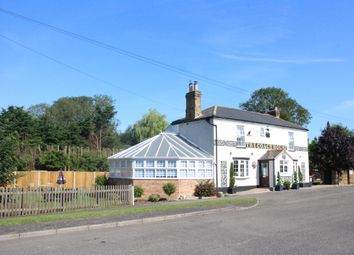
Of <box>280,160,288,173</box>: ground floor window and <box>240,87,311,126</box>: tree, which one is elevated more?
<box>240,87,311,126</box>: tree

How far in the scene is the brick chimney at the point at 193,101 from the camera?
113 ft

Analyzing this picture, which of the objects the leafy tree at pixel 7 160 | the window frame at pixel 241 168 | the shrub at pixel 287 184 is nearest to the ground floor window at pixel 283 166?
the shrub at pixel 287 184

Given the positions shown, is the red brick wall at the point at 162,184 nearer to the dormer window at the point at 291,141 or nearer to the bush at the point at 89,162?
the bush at the point at 89,162

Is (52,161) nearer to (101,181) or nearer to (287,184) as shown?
(101,181)

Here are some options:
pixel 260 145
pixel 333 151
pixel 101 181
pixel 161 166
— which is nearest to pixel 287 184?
pixel 260 145

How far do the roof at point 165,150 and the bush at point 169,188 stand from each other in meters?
2.04

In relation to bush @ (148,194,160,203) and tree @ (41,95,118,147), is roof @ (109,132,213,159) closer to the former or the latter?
bush @ (148,194,160,203)

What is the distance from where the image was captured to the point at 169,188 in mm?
27891

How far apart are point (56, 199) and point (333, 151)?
3582 centimetres

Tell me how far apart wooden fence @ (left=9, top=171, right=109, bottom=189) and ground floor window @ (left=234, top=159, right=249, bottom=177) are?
1084 cm

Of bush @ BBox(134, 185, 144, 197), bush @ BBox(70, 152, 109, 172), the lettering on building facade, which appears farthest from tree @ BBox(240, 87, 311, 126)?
bush @ BBox(134, 185, 144, 197)

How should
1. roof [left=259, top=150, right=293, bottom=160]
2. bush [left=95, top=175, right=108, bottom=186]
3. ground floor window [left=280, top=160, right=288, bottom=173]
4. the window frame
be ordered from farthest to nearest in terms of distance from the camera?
1. ground floor window [left=280, top=160, right=288, bottom=173]
2. roof [left=259, top=150, right=293, bottom=160]
3. the window frame
4. bush [left=95, top=175, right=108, bottom=186]

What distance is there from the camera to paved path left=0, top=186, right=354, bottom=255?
30.8ft

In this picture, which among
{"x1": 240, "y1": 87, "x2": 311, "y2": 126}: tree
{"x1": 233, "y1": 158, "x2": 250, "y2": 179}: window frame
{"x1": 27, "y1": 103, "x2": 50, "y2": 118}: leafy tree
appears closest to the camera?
{"x1": 233, "y1": 158, "x2": 250, "y2": 179}: window frame
